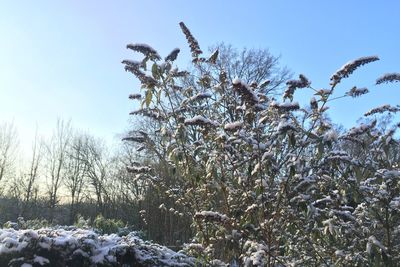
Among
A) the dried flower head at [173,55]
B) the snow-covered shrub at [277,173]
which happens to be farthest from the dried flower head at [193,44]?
the dried flower head at [173,55]

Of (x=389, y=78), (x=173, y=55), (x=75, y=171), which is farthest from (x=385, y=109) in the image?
(x=75, y=171)

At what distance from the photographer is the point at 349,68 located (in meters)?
3.52

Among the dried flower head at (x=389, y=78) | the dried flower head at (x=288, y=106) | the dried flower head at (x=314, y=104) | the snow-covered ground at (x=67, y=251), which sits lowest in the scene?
the snow-covered ground at (x=67, y=251)

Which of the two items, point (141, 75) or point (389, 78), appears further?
point (141, 75)

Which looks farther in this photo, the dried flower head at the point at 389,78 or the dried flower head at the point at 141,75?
the dried flower head at the point at 141,75

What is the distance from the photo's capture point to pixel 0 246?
502cm

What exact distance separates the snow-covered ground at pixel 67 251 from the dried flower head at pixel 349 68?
10.6 ft

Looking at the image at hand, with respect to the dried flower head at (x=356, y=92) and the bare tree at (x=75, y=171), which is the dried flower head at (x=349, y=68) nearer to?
the dried flower head at (x=356, y=92)

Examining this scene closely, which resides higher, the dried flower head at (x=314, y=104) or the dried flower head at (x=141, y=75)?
the dried flower head at (x=141, y=75)

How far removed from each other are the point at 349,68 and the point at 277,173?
3.43 ft

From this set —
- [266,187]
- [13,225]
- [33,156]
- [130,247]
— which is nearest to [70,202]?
[33,156]

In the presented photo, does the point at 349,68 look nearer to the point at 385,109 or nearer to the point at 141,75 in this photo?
the point at 385,109

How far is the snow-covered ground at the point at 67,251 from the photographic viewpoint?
16.5 feet

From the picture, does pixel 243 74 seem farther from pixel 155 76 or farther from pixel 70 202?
pixel 155 76
